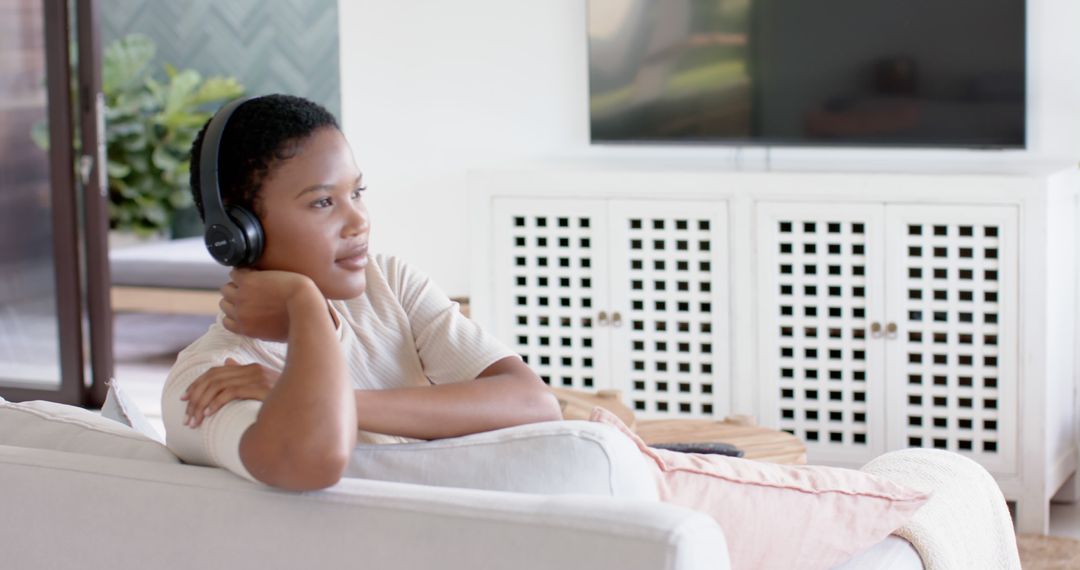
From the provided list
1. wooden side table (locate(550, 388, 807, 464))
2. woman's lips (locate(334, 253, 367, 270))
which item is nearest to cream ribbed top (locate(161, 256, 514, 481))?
woman's lips (locate(334, 253, 367, 270))

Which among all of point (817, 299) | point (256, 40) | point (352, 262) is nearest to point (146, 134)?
point (256, 40)

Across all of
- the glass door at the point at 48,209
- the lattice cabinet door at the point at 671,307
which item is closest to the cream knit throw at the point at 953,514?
the lattice cabinet door at the point at 671,307

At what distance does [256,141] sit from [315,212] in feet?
0.31

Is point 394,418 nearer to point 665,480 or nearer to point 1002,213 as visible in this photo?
point 665,480

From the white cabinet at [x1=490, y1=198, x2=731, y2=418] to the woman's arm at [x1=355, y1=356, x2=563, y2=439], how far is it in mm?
2147

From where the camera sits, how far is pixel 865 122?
391cm

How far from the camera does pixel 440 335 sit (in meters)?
1.75

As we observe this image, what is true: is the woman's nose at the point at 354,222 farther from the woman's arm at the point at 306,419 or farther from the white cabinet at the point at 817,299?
the white cabinet at the point at 817,299

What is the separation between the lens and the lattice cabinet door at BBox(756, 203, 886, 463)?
12.0 ft

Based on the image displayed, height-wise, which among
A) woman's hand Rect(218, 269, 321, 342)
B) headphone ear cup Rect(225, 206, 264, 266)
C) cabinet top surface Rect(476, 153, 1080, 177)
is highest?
cabinet top surface Rect(476, 153, 1080, 177)

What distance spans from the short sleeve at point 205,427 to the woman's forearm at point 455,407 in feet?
0.47

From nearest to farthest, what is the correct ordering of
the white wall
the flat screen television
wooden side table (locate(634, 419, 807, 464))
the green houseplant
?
wooden side table (locate(634, 419, 807, 464)) → the flat screen television → the white wall → the green houseplant

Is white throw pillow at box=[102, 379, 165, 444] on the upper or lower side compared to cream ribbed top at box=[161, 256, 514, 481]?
lower

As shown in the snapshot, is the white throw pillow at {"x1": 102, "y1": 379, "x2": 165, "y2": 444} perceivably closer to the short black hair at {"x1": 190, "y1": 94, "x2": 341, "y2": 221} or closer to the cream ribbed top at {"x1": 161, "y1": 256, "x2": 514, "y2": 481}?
the cream ribbed top at {"x1": 161, "y1": 256, "x2": 514, "y2": 481}
